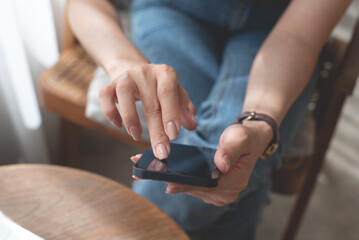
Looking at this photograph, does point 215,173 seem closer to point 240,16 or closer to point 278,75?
point 278,75

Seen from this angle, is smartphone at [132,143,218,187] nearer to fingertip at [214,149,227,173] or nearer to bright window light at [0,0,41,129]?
fingertip at [214,149,227,173]

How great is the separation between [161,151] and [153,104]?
2.5 inches

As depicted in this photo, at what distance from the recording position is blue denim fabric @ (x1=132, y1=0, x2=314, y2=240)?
55cm

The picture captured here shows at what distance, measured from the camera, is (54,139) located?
1.17 m

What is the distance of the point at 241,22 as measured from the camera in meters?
0.70

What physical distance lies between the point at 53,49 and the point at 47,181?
1.87 ft

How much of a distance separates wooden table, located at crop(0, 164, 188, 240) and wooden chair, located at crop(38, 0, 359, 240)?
0.21 meters

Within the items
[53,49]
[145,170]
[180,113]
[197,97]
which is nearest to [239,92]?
[197,97]

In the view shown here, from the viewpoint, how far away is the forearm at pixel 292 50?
57 cm

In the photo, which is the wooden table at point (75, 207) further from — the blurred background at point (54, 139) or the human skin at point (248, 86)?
the blurred background at point (54, 139)

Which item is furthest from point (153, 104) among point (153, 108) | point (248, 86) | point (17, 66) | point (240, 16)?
point (17, 66)

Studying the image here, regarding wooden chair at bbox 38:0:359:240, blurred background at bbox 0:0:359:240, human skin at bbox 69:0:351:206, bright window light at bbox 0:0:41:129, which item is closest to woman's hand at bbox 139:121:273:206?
human skin at bbox 69:0:351:206

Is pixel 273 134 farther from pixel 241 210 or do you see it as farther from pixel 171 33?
pixel 171 33

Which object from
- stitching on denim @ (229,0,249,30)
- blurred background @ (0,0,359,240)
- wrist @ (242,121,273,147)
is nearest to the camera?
wrist @ (242,121,273,147)
